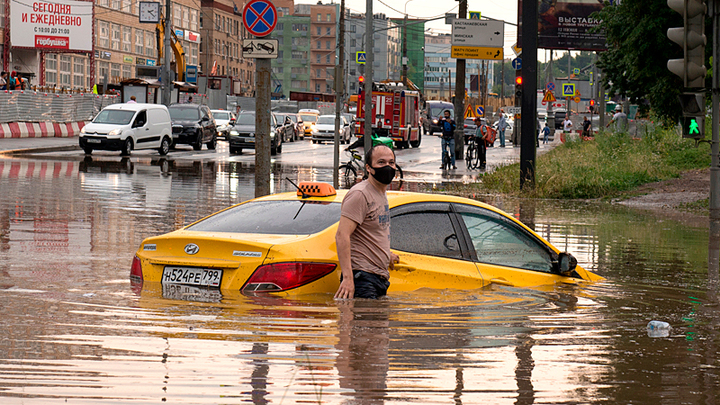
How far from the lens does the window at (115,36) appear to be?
255 feet

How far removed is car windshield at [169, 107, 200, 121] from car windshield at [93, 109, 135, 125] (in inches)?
231

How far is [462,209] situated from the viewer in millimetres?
7402

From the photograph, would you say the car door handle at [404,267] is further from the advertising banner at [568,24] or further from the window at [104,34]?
the window at [104,34]

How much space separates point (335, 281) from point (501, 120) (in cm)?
4613

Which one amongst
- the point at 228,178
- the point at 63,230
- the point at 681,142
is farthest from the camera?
the point at 681,142

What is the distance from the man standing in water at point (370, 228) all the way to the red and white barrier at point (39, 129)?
119 feet

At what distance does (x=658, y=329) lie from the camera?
264 inches

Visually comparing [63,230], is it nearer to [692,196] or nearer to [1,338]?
[1,338]

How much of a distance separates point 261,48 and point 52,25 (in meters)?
52.0

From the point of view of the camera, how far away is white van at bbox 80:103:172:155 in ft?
106

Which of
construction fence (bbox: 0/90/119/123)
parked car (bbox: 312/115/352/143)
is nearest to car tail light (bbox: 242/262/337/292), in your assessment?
construction fence (bbox: 0/90/119/123)

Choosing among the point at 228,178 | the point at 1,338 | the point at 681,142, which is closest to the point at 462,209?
the point at 1,338

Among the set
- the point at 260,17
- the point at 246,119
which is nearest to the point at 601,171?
the point at 260,17

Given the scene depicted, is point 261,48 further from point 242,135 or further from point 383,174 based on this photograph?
point 242,135
